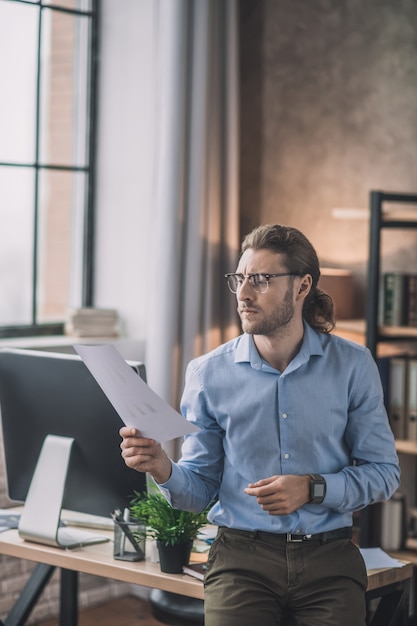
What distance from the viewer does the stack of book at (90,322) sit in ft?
13.2

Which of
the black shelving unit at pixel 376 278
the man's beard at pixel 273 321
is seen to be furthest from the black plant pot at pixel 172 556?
the black shelving unit at pixel 376 278

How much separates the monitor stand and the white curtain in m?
1.35

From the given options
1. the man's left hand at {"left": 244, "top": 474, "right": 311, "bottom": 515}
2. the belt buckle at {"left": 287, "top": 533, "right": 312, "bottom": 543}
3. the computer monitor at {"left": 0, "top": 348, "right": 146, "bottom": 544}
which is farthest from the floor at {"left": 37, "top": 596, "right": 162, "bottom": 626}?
the man's left hand at {"left": 244, "top": 474, "right": 311, "bottom": 515}

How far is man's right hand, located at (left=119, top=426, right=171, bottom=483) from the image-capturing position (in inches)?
81.0

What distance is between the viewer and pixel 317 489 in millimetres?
2123

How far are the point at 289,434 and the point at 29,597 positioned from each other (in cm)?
91

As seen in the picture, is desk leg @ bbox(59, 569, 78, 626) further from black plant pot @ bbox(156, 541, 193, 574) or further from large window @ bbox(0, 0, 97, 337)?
large window @ bbox(0, 0, 97, 337)

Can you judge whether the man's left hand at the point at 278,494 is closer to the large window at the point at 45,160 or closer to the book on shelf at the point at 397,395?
the book on shelf at the point at 397,395

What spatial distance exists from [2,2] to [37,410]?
2.02 m

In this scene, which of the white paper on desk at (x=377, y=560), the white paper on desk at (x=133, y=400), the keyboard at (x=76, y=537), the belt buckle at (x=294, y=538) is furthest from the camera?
the keyboard at (x=76, y=537)

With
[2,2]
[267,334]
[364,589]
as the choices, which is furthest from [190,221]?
[364,589]

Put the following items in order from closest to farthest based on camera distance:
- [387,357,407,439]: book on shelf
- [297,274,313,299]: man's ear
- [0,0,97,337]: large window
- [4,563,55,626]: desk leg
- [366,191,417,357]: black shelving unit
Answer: [297,274,313,299]: man's ear < [4,563,55,626]: desk leg < [366,191,417,357]: black shelving unit < [387,357,407,439]: book on shelf < [0,0,97,337]: large window

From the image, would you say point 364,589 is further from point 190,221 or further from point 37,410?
point 190,221

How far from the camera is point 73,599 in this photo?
2.56 meters
